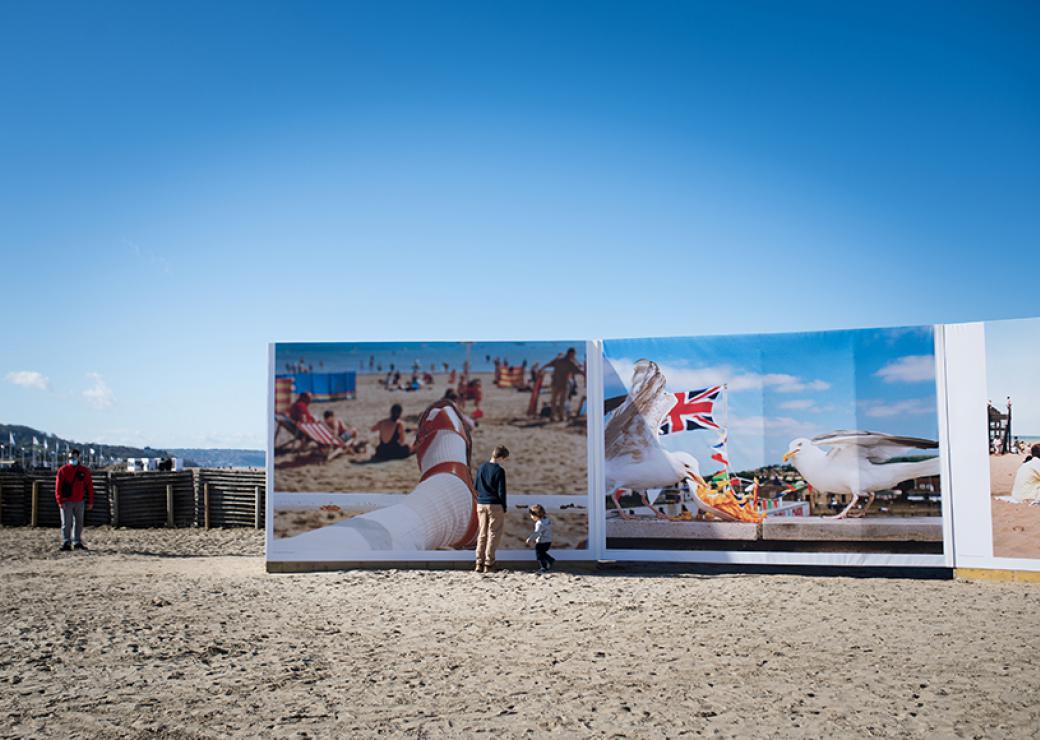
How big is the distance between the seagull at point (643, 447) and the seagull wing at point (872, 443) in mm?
1531

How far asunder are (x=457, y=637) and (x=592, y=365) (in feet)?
14.1

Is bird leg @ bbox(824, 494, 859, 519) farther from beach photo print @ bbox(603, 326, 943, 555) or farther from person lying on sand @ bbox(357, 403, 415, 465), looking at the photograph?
person lying on sand @ bbox(357, 403, 415, 465)

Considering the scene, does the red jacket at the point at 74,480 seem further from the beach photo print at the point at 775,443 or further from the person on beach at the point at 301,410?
the beach photo print at the point at 775,443

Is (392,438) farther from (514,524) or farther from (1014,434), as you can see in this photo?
(1014,434)

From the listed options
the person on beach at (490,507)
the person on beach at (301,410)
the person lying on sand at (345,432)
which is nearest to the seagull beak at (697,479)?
the person on beach at (490,507)

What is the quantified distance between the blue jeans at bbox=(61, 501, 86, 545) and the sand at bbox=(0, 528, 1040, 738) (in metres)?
4.08

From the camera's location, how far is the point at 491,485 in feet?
31.5

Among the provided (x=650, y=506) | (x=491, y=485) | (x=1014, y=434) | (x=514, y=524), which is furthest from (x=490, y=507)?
(x=1014, y=434)

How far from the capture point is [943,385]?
955 cm

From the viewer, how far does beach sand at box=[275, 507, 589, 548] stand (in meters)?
10.1

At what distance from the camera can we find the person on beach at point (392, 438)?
10188 millimetres

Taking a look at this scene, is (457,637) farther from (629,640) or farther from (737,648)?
(737,648)

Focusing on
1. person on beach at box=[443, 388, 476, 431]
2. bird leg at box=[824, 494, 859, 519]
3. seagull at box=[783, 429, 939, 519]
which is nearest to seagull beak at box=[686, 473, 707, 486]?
seagull at box=[783, 429, 939, 519]

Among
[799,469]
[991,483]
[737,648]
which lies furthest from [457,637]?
[991,483]
